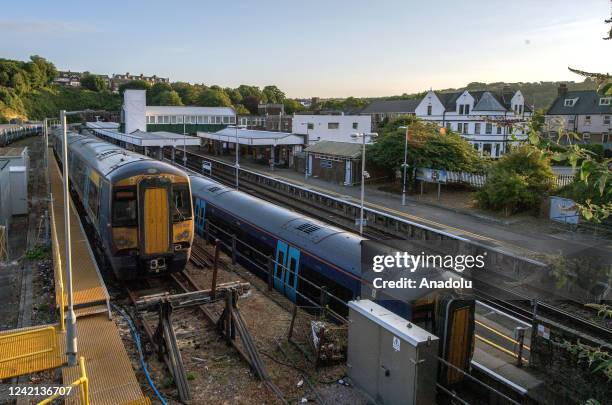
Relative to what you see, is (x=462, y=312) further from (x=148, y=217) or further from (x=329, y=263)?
(x=148, y=217)

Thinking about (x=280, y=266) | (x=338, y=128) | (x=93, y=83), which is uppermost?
(x=93, y=83)

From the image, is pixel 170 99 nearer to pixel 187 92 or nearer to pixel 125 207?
pixel 187 92

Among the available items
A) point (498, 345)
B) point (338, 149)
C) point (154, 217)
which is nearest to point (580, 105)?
point (338, 149)

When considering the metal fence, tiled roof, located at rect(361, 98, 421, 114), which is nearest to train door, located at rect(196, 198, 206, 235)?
the metal fence

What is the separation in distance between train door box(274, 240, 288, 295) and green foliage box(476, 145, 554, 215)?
1917cm

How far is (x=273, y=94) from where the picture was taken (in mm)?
149375

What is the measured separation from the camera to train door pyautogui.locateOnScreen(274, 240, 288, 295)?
47.4 feet

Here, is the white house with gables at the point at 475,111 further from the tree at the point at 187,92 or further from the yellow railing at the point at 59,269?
the tree at the point at 187,92

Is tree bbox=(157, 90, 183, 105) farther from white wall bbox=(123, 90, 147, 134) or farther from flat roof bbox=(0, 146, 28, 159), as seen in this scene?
flat roof bbox=(0, 146, 28, 159)

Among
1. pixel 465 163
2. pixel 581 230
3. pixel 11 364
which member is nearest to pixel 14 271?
pixel 11 364

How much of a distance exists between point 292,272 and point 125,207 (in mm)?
4880

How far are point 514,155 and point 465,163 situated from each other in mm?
7207

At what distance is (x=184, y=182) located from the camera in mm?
14258

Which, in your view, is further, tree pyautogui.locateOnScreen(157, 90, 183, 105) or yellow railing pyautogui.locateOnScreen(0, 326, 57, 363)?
tree pyautogui.locateOnScreen(157, 90, 183, 105)
